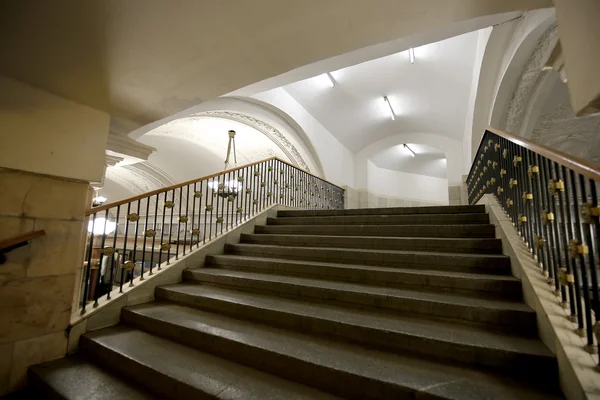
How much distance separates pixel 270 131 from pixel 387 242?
4.08 m

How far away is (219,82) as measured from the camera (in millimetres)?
1824

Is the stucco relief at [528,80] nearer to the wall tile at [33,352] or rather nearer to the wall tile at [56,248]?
the wall tile at [56,248]

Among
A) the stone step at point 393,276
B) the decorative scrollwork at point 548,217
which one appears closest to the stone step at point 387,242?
the stone step at point 393,276

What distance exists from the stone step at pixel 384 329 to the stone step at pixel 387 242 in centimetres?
109

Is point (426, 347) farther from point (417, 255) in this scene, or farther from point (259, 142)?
point (259, 142)

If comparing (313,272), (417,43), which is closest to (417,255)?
(313,272)

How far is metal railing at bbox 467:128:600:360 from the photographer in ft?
3.95

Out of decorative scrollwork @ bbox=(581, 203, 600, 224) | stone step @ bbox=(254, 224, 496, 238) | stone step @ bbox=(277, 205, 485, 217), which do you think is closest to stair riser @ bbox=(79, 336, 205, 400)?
decorative scrollwork @ bbox=(581, 203, 600, 224)

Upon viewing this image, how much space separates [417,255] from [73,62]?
2.90 metres

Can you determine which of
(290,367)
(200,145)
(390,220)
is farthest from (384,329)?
(200,145)

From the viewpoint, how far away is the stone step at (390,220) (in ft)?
10.3

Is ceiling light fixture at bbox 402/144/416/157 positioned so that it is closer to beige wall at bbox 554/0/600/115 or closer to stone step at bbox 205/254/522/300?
stone step at bbox 205/254/522/300

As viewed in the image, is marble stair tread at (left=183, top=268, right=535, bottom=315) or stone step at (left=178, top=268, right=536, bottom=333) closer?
stone step at (left=178, top=268, right=536, bottom=333)

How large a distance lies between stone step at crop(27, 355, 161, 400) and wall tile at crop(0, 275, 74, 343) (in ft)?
0.83
